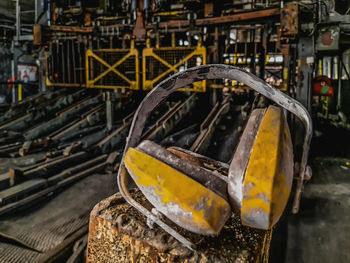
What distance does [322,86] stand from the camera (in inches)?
188

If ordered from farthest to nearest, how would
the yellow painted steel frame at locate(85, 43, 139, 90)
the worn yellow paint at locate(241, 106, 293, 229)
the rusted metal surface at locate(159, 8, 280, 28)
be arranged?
the yellow painted steel frame at locate(85, 43, 139, 90) < the rusted metal surface at locate(159, 8, 280, 28) < the worn yellow paint at locate(241, 106, 293, 229)

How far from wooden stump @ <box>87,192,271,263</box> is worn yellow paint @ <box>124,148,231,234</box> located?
124 mm

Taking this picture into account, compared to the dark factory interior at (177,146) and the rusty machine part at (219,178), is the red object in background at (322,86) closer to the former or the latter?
the dark factory interior at (177,146)

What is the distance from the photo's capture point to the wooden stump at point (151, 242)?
3.37ft

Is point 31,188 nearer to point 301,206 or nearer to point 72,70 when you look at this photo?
point 301,206

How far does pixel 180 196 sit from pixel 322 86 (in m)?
4.81

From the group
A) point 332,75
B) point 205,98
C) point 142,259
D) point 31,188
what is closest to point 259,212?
point 142,259

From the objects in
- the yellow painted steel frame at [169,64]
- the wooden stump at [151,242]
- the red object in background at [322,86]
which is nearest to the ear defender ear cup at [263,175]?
the wooden stump at [151,242]

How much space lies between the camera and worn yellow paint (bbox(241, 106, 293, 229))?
0.93 m

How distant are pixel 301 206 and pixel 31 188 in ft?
11.2

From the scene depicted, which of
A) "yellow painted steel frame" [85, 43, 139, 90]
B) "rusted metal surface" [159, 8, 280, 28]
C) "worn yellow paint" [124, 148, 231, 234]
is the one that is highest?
"rusted metal surface" [159, 8, 280, 28]

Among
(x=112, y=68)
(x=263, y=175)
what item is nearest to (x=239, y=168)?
(x=263, y=175)

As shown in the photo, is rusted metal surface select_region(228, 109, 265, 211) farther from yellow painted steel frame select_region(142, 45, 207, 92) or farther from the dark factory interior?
yellow painted steel frame select_region(142, 45, 207, 92)

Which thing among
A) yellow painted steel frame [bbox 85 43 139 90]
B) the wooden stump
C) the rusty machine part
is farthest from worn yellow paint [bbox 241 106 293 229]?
yellow painted steel frame [bbox 85 43 139 90]
